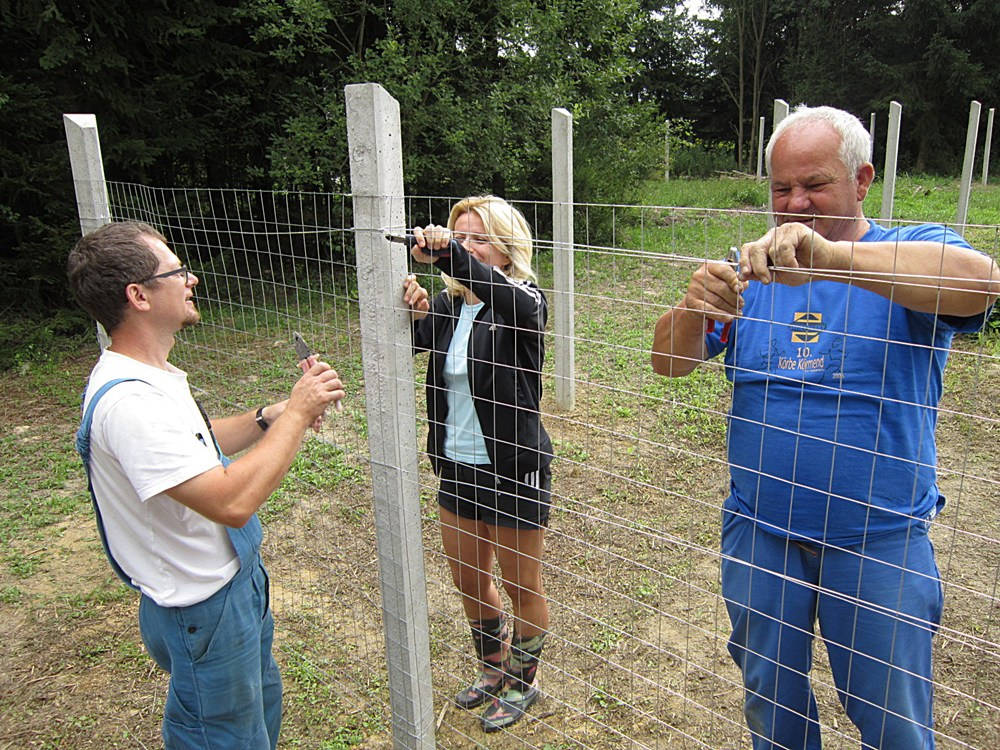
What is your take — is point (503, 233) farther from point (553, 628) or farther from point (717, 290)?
point (553, 628)

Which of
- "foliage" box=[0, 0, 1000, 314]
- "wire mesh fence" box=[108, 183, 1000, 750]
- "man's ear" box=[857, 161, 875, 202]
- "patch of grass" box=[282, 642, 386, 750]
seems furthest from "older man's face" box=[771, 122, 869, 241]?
"foliage" box=[0, 0, 1000, 314]

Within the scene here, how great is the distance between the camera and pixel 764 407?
1584 millimetres

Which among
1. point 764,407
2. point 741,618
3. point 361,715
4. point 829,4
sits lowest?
point 361,715

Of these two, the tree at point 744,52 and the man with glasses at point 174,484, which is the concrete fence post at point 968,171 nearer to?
the man with glasses at point 174,484

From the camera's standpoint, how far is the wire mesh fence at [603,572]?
2363mm

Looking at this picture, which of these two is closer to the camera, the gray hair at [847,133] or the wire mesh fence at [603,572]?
the gray hair at [847,133]

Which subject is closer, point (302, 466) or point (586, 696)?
point (586, 696)

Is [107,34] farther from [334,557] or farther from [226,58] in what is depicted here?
[334,557]

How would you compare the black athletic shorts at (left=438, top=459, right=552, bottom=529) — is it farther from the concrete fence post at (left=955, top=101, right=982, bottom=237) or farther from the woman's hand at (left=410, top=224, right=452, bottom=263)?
the concrete fence post at (left=955, top=101, right=982, bottom=237)

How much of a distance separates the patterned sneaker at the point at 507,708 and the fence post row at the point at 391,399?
0.29 meters

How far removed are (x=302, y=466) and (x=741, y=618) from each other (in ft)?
10.8

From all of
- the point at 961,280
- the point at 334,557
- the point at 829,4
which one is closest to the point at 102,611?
the point at 334,557

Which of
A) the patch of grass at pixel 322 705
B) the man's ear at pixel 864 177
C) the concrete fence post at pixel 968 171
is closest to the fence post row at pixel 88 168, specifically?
the patch of grass at pixel 322 705

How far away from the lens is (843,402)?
1501 millimetres
